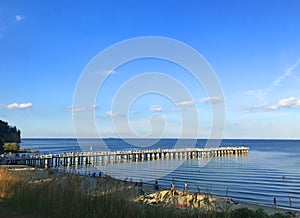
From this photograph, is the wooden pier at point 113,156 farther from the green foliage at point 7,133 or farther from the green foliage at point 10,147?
the green foliage at point 7,133

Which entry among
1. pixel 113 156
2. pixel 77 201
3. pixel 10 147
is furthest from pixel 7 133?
pixel 77 201

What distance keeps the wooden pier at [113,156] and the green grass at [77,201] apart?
4414 cm

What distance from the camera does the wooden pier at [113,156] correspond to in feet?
174

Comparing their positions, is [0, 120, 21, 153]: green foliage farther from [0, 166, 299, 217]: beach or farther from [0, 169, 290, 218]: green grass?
[0, 166, 299, 217]: beach

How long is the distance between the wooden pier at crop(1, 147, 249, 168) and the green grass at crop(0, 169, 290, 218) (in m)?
44.1

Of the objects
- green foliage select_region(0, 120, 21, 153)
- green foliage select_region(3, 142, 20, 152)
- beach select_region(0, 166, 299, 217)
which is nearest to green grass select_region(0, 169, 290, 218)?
beach select_region(0, 166, 299, 217)

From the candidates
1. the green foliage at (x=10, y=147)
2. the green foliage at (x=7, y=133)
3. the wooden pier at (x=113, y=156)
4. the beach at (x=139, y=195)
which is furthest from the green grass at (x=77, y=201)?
the green foliage at (x=7, y=133)

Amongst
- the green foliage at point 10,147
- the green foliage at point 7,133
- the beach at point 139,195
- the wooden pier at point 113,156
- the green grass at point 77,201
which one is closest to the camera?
the beach at point 139,195

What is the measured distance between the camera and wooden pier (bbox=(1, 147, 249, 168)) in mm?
53062

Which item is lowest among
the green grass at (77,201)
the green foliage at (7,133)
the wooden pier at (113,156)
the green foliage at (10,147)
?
the wooden pier at (113,156)

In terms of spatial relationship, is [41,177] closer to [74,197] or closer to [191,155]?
[74,197]

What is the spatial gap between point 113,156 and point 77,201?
58239mm

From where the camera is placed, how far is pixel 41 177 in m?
8.10

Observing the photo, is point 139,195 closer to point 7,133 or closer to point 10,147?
point 10,147
